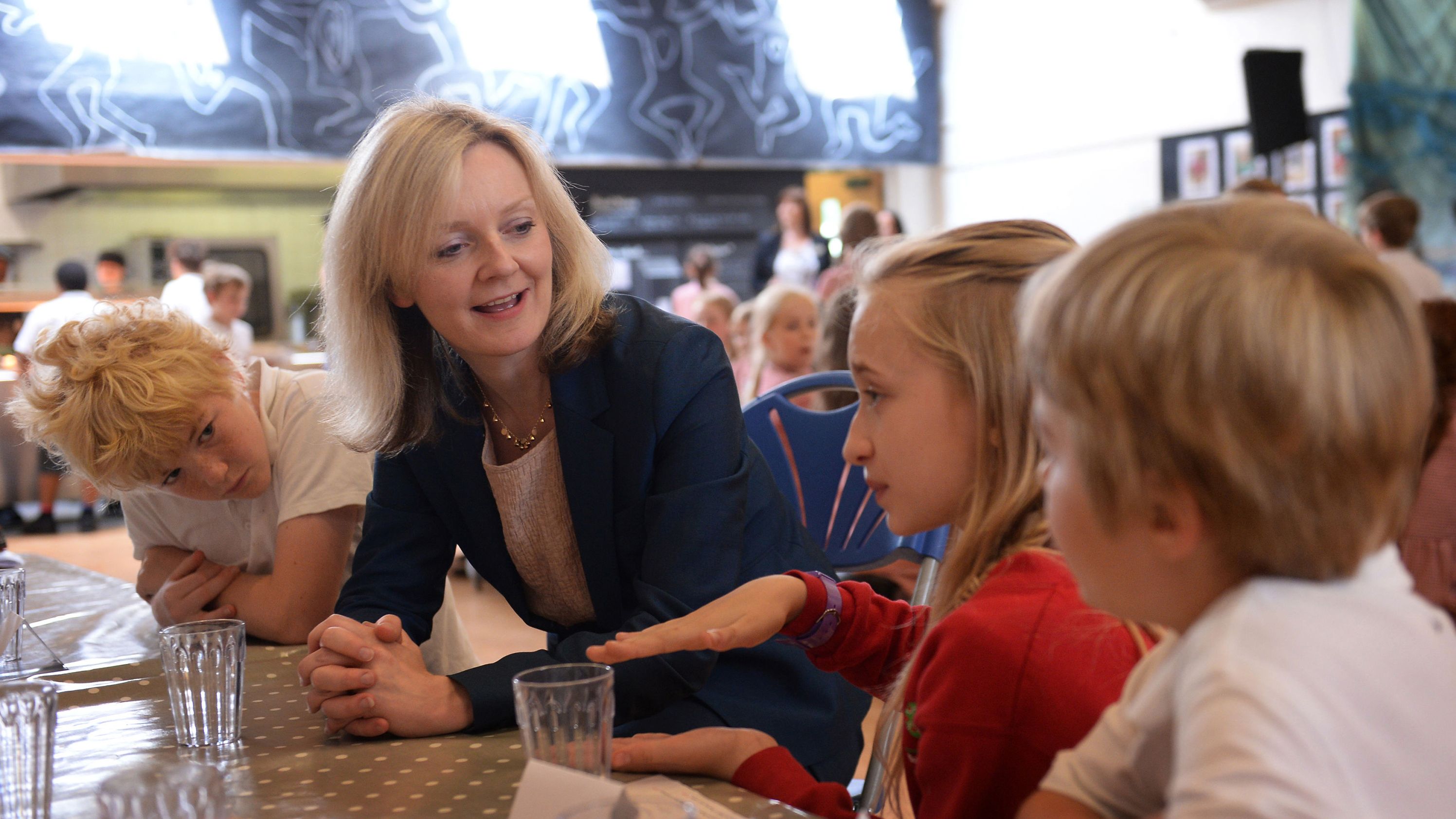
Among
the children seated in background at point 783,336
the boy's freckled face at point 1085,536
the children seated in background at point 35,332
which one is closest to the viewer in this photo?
the boy's freckled face at point 1085,536

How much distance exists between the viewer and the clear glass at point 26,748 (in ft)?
2.69

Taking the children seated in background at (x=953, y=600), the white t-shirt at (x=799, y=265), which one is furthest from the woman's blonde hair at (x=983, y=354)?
the white t-shirt at (x=799, y=265)

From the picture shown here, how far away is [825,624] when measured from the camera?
1128 mm

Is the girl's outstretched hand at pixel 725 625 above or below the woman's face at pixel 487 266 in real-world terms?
below

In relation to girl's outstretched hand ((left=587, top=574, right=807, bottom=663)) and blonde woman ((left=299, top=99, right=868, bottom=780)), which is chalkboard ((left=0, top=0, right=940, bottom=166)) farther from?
girl's outstretched hand ((left=587, top=574, right=807, bottom=663))

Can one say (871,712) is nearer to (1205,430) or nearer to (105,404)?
(105,404)

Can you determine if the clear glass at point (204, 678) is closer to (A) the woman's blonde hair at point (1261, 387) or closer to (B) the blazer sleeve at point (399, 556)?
(B) the blazer sleeve at point (399, 556)

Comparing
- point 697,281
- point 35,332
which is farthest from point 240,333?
point 697,281

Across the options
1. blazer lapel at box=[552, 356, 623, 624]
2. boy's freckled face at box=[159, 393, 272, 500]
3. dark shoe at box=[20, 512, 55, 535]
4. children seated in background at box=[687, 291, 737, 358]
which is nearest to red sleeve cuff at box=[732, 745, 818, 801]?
blazer lapel at box=[552, 356, 623, 624]

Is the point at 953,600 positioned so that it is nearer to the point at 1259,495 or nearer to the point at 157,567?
the point at 1259,495

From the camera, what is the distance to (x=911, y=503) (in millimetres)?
1035

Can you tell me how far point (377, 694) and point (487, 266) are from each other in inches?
21.0

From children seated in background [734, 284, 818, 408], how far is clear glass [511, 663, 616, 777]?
346 centimetres

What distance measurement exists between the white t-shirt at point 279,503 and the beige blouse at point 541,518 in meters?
0.25
